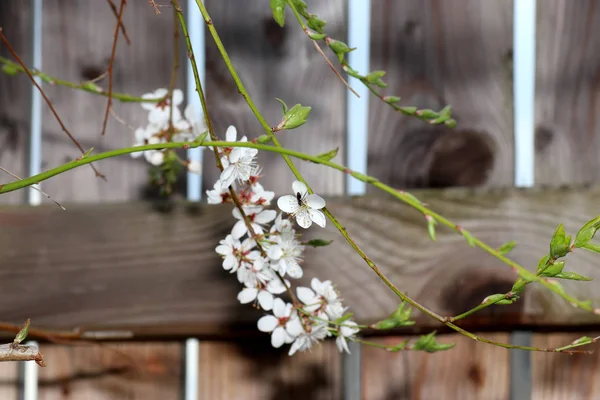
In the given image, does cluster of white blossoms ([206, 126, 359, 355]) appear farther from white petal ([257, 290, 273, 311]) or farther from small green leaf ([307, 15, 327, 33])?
small green leaf ([307, 15, 327, 33])

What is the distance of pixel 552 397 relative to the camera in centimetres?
91

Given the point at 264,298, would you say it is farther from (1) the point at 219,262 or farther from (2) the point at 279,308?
(1) the point at 219,262

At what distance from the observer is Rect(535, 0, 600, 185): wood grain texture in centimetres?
90

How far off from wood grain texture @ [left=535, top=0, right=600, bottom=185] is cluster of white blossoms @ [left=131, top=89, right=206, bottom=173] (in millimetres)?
520

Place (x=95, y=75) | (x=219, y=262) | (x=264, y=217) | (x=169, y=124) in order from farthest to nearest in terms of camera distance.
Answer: (x=95, y=75) < (x=219, y=262) < (x=169, y=124) < (x=264, y=217)

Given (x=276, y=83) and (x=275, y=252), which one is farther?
(x=276, y=83)

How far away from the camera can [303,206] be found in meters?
0.48

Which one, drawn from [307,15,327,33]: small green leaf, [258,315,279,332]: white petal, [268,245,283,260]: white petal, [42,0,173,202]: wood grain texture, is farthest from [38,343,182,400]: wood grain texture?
[307,15,327,33]: small green leaf

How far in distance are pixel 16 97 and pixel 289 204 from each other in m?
0.66

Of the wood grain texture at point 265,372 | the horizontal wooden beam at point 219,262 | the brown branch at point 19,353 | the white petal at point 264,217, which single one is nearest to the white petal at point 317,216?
the white petal at point 264,217

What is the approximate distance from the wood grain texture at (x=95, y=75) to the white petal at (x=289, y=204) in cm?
49

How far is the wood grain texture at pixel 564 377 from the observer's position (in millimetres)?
898

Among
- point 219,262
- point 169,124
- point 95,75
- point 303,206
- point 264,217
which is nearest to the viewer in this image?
point 303,206

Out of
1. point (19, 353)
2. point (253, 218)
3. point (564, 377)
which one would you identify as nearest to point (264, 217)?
point (253, 218)
